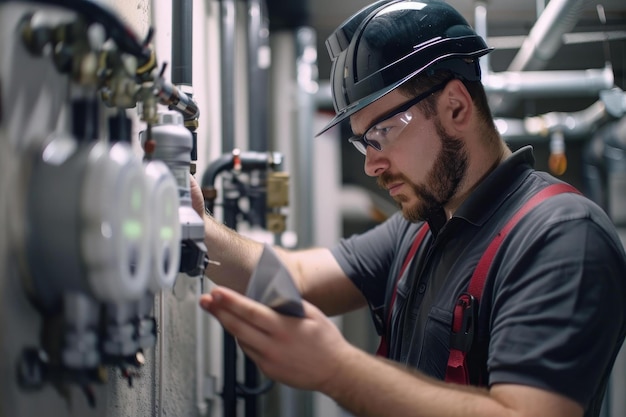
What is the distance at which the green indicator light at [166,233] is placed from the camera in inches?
22.4

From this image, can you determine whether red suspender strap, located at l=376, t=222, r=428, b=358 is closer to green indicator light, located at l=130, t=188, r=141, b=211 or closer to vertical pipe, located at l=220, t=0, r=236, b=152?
vertical pipe, located at l=220, t=0, r=236, b=152

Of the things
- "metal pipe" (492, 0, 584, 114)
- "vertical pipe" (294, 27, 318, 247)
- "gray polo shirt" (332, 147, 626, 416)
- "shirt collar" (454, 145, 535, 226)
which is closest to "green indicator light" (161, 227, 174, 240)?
"gray polo shirt" (332, 147, 626, 416)

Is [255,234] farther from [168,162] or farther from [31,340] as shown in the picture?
[31,340]

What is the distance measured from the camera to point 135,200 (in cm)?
51

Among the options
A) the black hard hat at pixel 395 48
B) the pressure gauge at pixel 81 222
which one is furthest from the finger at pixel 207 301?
the black hard hat at pixel 395 48

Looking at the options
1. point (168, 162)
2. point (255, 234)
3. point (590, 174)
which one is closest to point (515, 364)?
point (168, 162)

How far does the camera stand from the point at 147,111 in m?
0.63

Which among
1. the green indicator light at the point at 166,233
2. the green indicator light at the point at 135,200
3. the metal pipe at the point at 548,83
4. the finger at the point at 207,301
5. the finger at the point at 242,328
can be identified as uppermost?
the metal pipe at the point at 548,83

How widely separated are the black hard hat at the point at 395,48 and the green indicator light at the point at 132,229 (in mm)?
569

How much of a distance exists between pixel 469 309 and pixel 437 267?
0.16 meters

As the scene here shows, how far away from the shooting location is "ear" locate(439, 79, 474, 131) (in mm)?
1059

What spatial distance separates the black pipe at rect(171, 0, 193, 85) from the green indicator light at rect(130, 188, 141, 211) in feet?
1.28

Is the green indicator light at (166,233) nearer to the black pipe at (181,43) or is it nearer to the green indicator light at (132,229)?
the green indicator light at (132,229)

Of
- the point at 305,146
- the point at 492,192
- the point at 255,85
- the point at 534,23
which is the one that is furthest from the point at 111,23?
the point at 534,23
